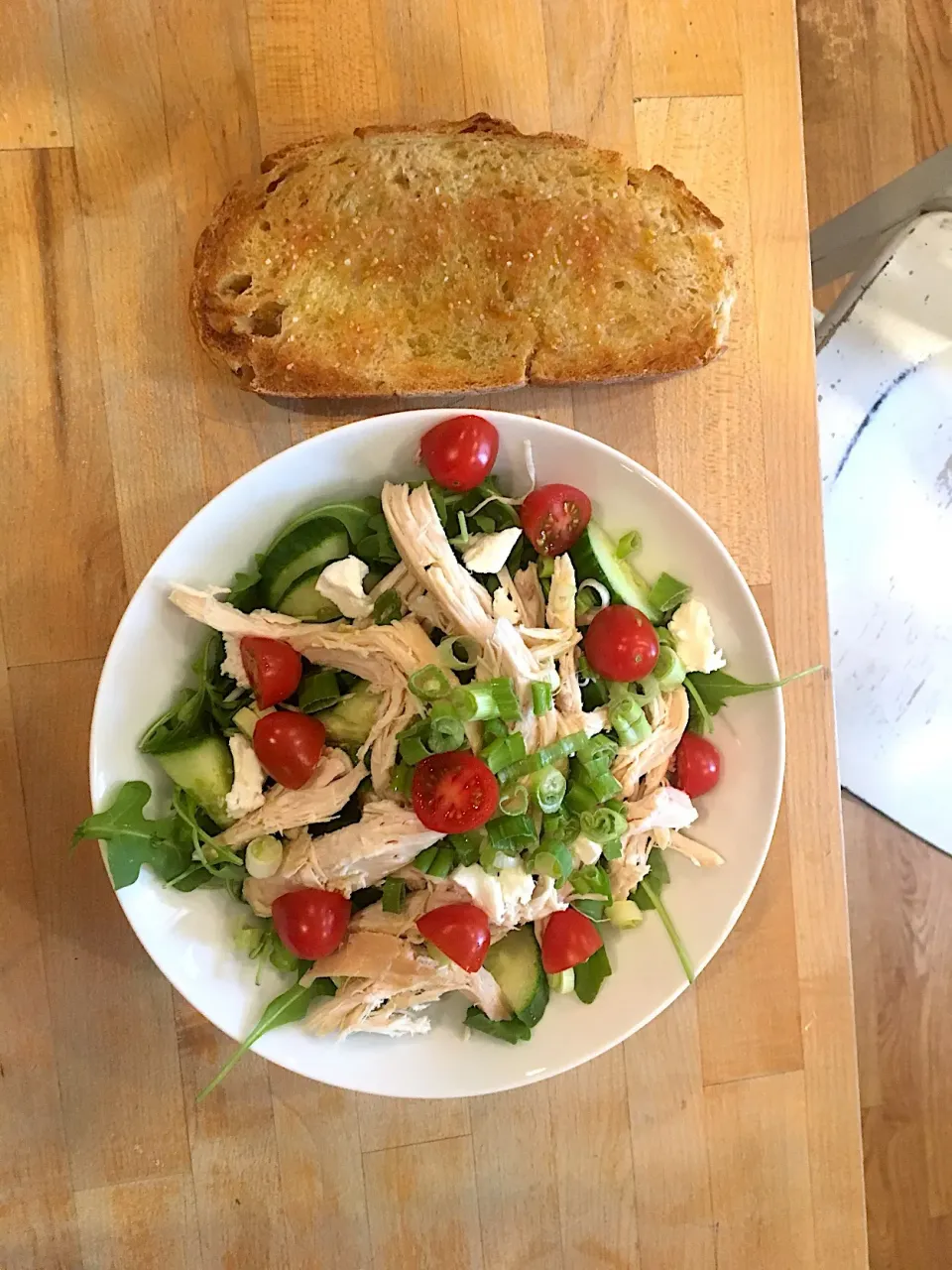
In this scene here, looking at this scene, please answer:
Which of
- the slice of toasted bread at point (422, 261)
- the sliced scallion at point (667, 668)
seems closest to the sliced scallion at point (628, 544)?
the sliced scallion at point (667, 668)

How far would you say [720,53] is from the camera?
4.66 feet

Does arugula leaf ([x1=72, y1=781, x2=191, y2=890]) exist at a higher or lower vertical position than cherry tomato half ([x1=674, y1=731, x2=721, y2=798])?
higher

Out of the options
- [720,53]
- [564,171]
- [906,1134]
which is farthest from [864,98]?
[906,1134]

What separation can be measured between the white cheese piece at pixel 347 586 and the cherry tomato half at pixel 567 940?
0.44 m

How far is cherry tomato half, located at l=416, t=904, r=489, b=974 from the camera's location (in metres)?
1.21

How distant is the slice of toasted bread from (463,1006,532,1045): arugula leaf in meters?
0.79

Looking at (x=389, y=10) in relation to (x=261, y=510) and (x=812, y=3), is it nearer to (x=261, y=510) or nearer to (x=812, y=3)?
(x=261, y=510)

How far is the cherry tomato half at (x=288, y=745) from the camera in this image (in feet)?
4.00

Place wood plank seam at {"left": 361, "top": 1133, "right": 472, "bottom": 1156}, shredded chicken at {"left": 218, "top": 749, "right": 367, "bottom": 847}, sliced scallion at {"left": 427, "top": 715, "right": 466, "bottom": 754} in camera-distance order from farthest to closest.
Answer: wood plank seam at {"left": 361, "top": 1133, "right": 472, "bottom": 1156}, shredded chicken at {"left": 218, "top": 749, "right": 367, "bottom": 847}, sliced scallion at {"left": 427, "top": 715, "right": 466, "bottom": 754}

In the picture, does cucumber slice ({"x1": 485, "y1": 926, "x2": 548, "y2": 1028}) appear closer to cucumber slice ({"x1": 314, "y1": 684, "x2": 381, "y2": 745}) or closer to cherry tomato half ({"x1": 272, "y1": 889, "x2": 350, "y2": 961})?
cherry tomato half ({"x1": 272, "y1": 889, "x2": 350, "y2": 961})

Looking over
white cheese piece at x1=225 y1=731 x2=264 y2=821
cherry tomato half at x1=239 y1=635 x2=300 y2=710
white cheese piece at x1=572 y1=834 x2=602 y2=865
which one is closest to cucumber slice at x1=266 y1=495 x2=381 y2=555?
cherry tomato half at x1=239 y1=635 x2=300 y2=710

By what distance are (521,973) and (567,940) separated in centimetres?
9

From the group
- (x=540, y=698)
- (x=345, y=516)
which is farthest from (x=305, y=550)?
(x=540, y=698)

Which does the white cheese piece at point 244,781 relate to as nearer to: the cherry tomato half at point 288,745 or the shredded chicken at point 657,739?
the cherry tomato half at point 288,745
